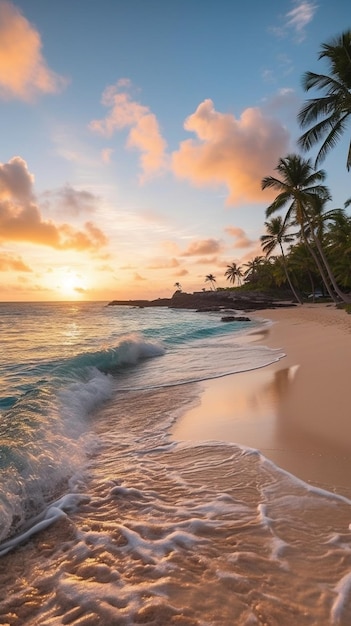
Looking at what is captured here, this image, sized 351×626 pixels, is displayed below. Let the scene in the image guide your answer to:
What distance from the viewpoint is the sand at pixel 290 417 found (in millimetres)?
3777

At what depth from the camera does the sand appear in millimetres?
3777

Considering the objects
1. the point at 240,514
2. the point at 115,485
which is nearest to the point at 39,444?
the point at 115,485

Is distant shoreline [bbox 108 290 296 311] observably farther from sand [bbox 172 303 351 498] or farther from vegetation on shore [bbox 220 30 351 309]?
sand [bbox 172 303 351 498]

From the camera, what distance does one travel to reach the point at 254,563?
2.36 metres

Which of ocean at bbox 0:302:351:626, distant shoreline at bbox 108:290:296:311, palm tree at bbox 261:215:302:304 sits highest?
palm tree at bbox 261:215:302:304

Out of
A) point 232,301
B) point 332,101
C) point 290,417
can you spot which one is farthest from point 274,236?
point 290,417

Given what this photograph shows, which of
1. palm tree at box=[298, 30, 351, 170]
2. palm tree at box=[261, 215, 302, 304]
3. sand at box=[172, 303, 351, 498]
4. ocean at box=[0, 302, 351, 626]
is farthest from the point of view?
palm tree at box=[261, 215, 302, 304]

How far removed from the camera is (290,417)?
526 cm

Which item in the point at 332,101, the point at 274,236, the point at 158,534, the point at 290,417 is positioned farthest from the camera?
the point at 274,236

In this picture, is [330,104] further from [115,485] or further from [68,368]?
[115,485]

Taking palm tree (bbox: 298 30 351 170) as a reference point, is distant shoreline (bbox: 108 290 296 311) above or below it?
below

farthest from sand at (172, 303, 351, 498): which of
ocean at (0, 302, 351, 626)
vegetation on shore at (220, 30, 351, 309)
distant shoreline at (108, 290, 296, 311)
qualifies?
distant shoreline at (108, 290, 296, 311)

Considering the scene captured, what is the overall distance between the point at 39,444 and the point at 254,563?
3392 millimetres

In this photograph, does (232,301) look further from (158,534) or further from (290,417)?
(158,534)
